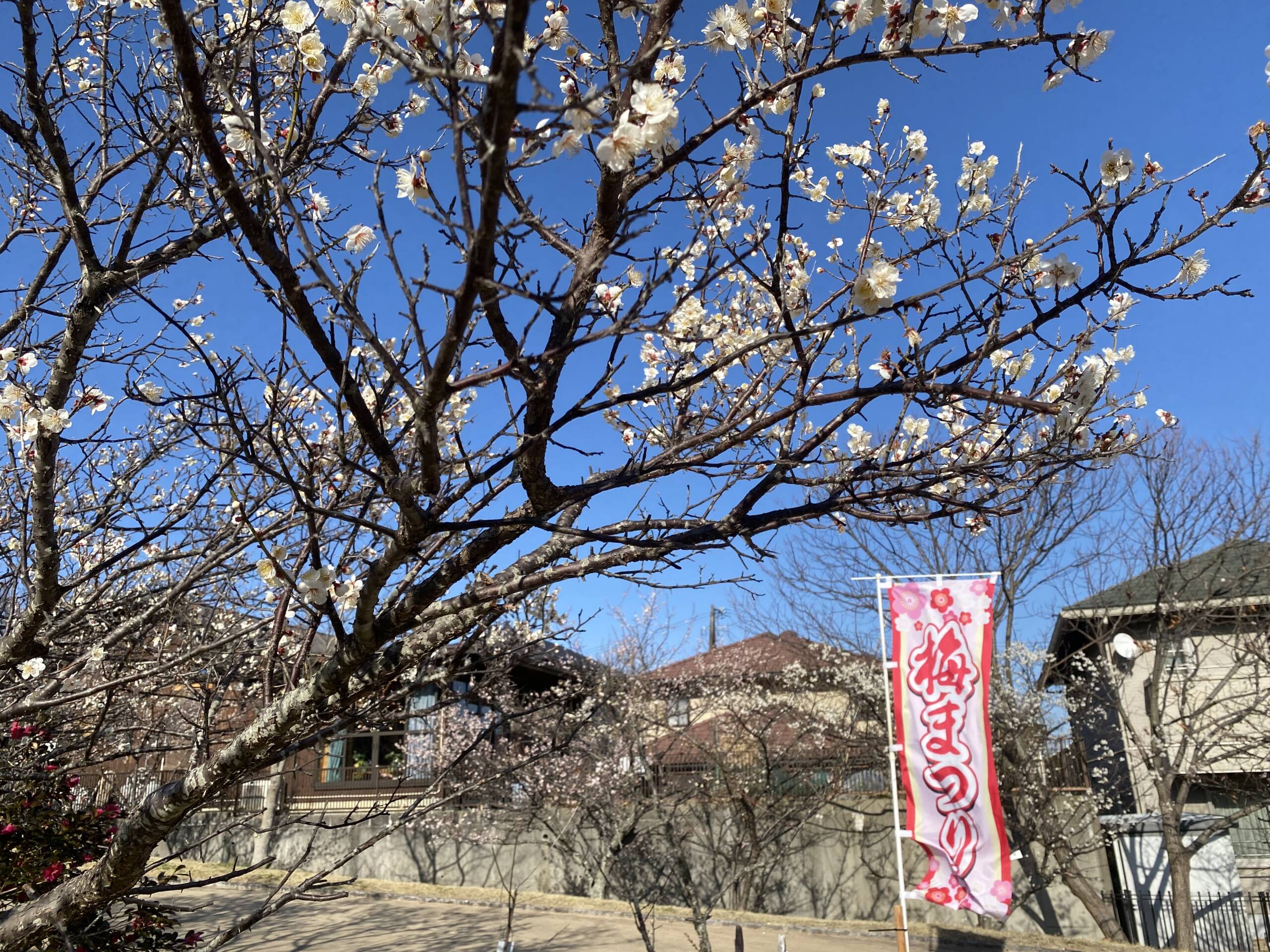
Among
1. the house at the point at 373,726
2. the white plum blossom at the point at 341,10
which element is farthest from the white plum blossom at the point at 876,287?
the house at the point at 373,726

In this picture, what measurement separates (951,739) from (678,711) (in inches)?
368

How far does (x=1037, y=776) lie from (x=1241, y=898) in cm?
275

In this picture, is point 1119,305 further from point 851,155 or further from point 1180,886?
point 1180,886

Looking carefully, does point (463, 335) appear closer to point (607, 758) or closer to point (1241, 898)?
point (607, 758)

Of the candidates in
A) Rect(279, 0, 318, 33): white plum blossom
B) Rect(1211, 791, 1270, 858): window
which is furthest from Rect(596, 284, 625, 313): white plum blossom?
Rect(1211, 791, 1270, 858): window

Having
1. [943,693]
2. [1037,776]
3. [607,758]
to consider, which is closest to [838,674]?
[1037,776]

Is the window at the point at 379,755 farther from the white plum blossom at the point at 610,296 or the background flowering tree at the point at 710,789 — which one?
the white plum blossom at the point at 610,296

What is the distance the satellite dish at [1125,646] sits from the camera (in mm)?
12398

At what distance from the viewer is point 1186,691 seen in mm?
11227

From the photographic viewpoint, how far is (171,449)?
4.75 metres

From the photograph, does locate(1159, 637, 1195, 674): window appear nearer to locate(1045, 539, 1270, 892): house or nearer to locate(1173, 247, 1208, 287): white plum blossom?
locate(1045, 539, 1270, 892): house

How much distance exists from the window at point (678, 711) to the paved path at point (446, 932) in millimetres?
4383

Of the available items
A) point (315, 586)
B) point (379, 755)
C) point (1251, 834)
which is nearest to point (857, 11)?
point (315, 586)

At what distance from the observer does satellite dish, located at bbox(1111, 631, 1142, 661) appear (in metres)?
12.4
